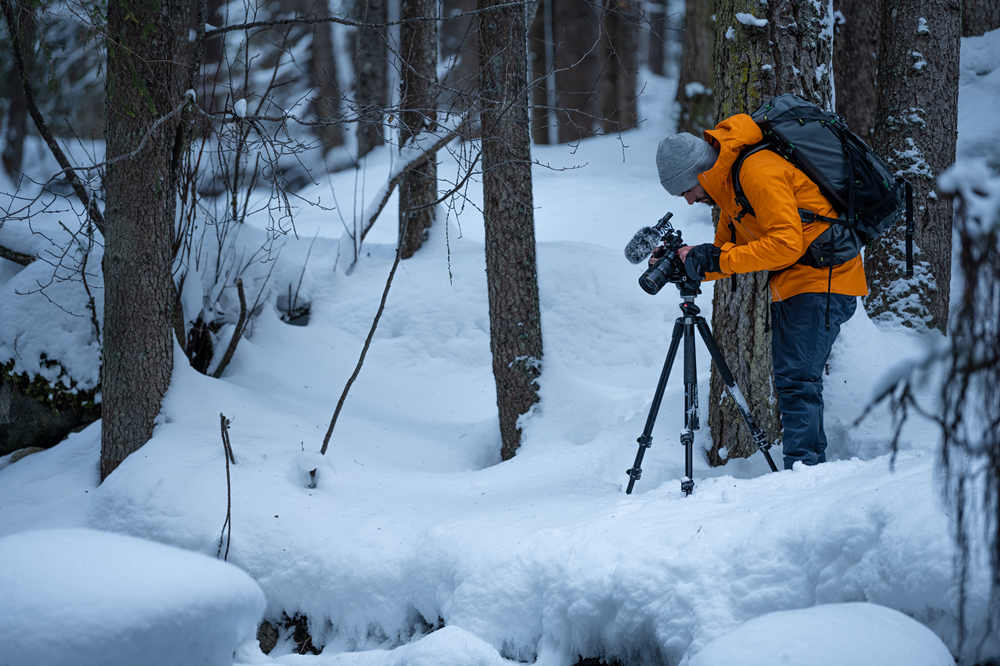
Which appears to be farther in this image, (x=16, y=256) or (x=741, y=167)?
(x=16, y=256)

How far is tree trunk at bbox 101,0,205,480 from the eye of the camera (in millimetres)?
4738

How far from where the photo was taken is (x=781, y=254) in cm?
352

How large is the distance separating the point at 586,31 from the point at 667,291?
10746 mm

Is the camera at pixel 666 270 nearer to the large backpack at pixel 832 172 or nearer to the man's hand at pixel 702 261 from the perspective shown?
the man's hand at pixel 702 261

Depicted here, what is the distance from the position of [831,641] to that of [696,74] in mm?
9874

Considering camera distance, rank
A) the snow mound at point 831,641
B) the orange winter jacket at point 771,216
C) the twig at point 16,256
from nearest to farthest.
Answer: the snow mound at point 831,641, the orange winter jacket at point 771,216, the twig at point 16,256

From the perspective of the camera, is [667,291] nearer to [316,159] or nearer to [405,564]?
[405,564]

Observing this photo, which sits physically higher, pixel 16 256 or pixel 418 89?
pixel 418 89

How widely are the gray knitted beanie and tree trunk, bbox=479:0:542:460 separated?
161 centimetres

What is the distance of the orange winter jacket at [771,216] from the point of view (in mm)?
3520

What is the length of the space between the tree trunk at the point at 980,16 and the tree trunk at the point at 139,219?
29.8ft

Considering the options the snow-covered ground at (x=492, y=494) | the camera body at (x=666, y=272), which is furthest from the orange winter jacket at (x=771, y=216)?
the snow-covered ground at (x=492, y=494)

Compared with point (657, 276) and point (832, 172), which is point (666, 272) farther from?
point (832, 172)

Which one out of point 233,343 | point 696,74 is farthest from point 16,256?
point 696,74
